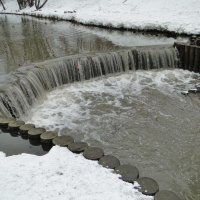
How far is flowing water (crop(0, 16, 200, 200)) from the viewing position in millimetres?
8367

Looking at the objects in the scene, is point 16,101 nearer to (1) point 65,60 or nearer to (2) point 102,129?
A: (2) point 102,129

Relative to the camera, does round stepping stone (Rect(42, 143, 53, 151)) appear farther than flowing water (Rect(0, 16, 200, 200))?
No

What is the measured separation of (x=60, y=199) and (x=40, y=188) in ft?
1.68

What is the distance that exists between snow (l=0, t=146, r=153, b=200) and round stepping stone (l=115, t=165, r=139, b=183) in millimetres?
132

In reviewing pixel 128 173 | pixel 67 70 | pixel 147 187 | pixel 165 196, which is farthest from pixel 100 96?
pixel 165 196

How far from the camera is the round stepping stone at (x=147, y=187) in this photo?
19.7 ft

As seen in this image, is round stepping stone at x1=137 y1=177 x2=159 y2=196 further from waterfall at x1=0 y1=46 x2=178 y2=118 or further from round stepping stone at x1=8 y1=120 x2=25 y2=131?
waterfall at x1=0 y1=46 x2=178 y2=118

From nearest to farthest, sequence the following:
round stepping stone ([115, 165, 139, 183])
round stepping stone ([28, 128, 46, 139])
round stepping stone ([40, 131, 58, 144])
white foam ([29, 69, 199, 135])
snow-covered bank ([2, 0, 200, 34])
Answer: round stepping stone ([115, 165, 139, 183]) < round stepping stone ([40, 131, 58, 144]) < round stepping stone ([28, 128, 46, 139]) < white foam ([29, 69, 199, 135]) < snow-covered bank ([2, 0, 200, 34])

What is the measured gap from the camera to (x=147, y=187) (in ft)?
20.1

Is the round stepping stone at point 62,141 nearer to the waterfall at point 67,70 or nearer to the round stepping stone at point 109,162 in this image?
the round stepping stone at point 109,162

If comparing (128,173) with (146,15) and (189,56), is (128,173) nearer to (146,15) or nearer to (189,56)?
(189,56)

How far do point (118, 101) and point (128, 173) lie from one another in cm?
577

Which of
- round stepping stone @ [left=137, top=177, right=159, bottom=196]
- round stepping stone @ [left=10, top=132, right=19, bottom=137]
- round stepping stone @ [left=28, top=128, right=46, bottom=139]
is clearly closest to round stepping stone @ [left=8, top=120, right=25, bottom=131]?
round stepping stone @ [left=10, top=132, right=19, bottom=137]

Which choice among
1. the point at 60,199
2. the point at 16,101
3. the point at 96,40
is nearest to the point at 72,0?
the point at 96,40
